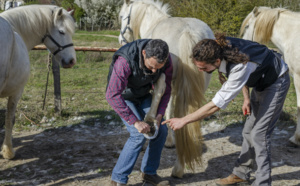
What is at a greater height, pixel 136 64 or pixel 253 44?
pixel 253 44

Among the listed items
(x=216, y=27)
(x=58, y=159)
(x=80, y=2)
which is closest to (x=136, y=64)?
(x=58, y=159)

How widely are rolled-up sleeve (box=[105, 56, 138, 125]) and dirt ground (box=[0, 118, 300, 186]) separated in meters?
0.95

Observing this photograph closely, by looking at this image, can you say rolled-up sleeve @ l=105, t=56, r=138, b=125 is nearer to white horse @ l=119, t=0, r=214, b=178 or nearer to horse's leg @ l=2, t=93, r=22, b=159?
white horse @ l=119, t=0, r=214, b=178

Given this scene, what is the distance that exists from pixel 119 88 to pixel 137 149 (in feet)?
2.02

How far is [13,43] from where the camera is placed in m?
3.02

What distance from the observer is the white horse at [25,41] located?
3.21 meters

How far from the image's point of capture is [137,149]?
273 centimetres

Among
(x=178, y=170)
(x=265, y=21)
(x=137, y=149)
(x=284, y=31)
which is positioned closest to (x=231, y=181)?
(x=178, y=170)

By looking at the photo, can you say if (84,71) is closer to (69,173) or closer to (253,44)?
(69,173)

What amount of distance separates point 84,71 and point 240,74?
790 centimetres

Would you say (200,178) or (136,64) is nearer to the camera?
(136,64)

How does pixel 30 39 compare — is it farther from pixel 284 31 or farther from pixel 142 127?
pixel 284 31

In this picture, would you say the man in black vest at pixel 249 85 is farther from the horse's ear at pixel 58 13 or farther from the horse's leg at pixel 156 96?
the horse's ear at pixel 58 13

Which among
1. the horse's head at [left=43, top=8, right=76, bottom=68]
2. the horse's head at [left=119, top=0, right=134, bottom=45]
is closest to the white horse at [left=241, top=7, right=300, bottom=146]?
the horse's head at [left=119, top=0, right=134, bottom=45]
